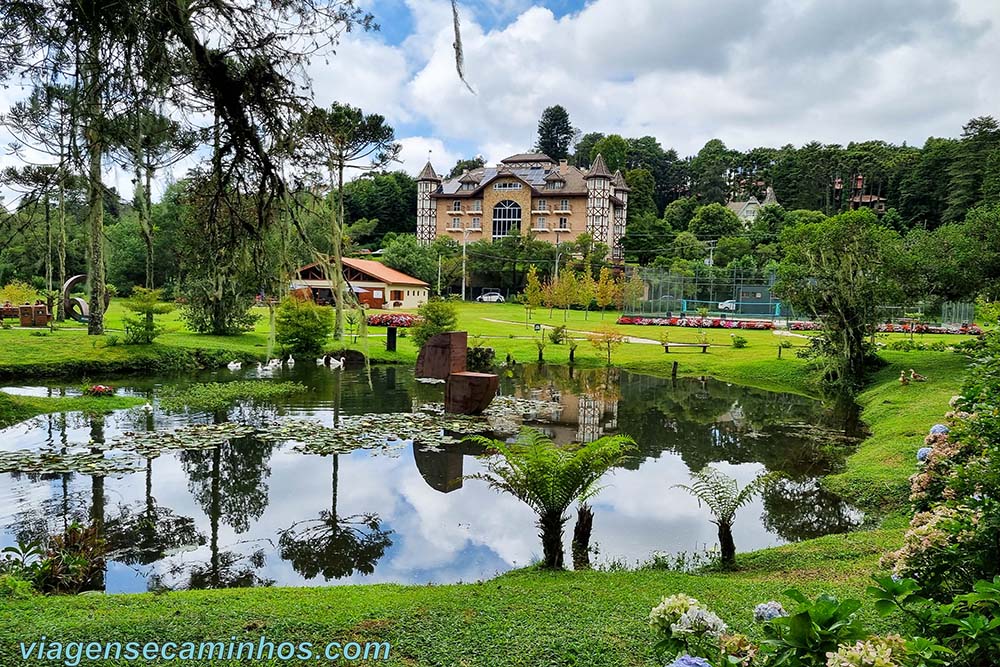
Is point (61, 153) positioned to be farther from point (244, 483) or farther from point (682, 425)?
point (682, 425)

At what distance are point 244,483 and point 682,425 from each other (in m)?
9.68

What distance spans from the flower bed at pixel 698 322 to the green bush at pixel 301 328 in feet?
77.0

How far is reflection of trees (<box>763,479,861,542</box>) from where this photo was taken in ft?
26.5

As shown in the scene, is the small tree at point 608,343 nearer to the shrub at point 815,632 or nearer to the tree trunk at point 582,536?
the tree trunk at point 582,536

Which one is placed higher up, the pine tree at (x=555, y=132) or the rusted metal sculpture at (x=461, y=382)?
the pine tree at (x=555, y=132)

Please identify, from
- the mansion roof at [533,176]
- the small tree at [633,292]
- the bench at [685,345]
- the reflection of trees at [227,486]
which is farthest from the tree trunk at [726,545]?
the mansion roof at [533,176]

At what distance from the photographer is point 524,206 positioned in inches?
2498

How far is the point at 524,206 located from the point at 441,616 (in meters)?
60.8

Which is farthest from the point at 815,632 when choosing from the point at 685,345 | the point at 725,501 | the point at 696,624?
the point at 685,345

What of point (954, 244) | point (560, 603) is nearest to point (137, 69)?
point (560, 603)

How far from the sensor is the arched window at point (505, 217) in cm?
6356

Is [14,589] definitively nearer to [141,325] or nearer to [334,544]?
[334,544]

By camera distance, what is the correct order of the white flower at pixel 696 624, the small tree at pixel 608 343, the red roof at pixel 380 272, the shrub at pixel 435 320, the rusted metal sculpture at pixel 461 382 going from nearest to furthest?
1. the white flower at pixel 696 624
2. the rusted metal sculpture at pixel 461 382
3. the shrub at pixel 435 320
4. the small tree at pixel 608 343
5. the red roof at pixel 380 272

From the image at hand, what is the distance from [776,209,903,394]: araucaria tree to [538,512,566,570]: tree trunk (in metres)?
15.5
